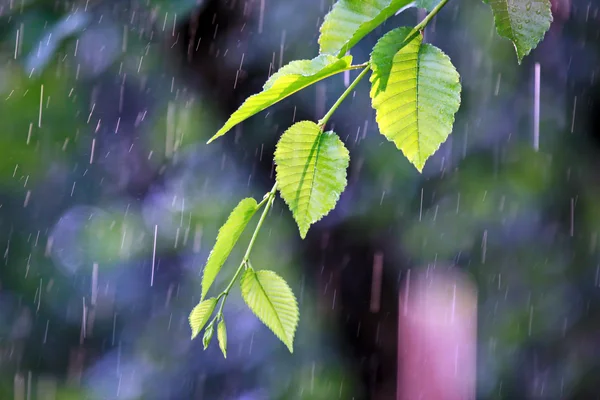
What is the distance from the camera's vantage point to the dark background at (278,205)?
65.5 inches

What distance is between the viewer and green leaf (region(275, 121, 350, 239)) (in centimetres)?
36

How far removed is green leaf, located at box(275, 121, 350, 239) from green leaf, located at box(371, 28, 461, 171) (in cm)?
3

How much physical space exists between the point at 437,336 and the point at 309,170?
218cm

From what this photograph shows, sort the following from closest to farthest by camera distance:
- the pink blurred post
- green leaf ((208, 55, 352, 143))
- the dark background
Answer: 1. green leaf ((208, 55, 352, 143))
2. the dark background
3. the pink blurred post

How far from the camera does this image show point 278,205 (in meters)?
1.82

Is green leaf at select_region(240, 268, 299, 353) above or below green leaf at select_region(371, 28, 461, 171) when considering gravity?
below

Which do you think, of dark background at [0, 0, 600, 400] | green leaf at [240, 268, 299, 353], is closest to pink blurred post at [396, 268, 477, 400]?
dark background at [0, 0, 600, 400]

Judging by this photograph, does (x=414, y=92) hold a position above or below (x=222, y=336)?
above

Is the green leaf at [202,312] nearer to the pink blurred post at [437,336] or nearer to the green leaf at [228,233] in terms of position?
the green leaf at [228,233]

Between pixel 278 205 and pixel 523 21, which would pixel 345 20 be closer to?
pixel 523 21

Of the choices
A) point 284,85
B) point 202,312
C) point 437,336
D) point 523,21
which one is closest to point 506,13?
point 523,21

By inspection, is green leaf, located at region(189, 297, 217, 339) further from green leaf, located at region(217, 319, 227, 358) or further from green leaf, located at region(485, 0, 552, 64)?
green leaf, located at region(485, 0, 552, 64)

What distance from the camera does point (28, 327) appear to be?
2.21 metres

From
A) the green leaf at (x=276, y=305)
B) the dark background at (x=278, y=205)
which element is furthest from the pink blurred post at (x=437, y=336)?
the green leaf at (x=276, y=305)
